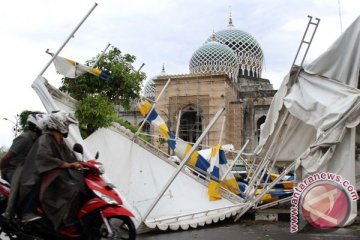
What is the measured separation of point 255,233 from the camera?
718cm

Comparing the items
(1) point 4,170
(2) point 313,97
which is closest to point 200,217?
(2) point 313,97

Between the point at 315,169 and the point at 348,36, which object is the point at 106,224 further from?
the point at 348,36

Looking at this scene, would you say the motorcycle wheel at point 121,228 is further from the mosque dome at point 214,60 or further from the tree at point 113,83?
the mosque dome at point 214,60

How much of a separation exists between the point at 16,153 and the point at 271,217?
528 cm

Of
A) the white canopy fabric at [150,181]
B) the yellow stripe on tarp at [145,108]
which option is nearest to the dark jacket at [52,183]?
the white canopy fabric at [150,181]

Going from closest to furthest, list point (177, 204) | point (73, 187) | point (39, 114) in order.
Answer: point (73, 187)
point (39, 114)
point (177, 204)

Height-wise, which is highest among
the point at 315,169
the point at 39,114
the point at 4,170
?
the point at 315,169

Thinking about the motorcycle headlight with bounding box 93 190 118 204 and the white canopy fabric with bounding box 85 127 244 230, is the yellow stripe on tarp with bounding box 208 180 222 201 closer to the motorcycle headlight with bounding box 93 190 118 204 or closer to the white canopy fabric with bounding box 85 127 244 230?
the white canopy fabric with bounding box 85 127 244 230

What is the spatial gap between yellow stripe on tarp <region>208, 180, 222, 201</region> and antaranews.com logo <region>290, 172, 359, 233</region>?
89.5 inches

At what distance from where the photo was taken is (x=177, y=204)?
8.73m

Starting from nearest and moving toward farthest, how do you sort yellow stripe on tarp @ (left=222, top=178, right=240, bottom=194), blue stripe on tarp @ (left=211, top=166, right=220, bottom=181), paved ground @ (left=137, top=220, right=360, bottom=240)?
paved ground @ (left=137, top=220, right=360, bottom=240)
blue stripe on tarp @ (left=211, top=166, right=220, bottom=181)
yellow stripe on tarp @ (left=222, top=178, right=240, bottom=194)

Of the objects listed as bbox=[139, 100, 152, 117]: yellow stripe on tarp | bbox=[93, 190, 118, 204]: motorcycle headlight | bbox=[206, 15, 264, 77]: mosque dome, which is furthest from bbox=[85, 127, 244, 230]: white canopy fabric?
bbox=[206, 15, 264, 77]: mosque dome

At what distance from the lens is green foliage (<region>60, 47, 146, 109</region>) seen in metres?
14.5

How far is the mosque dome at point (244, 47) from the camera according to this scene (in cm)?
4806
